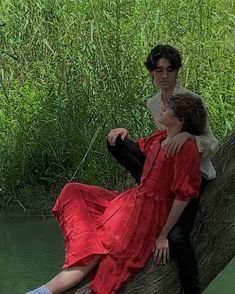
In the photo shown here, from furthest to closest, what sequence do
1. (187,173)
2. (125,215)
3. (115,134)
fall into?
(115,134)
(125,215)
(187,173)

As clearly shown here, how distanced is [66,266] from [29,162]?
3.00 m

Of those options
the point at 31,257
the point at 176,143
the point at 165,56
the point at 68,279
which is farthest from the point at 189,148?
the point at 31,257

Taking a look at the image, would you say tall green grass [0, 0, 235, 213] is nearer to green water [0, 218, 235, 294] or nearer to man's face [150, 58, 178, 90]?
green water [0, 218, 235, 294]

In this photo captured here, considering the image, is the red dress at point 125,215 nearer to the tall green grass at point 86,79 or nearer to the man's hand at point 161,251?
the man's hand at point 161,251

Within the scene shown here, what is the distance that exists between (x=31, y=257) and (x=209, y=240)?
6.27 ft

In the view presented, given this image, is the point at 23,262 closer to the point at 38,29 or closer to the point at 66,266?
the point at 66,266

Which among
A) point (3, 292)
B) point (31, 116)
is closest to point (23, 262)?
point (3, 292)

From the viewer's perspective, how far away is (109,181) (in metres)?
4.53

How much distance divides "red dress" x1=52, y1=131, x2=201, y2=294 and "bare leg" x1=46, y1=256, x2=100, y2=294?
0.02 meters

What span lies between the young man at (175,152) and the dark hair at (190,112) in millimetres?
21

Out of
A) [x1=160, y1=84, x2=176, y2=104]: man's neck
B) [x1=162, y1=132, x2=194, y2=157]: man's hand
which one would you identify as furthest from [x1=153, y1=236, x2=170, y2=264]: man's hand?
[x1=160, y1=84, x2=176, y2=104]: man's neck

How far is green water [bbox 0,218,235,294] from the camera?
3289 millimetres

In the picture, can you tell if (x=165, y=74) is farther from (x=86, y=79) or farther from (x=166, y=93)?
(x=86, y=79)

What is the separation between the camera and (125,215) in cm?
198
